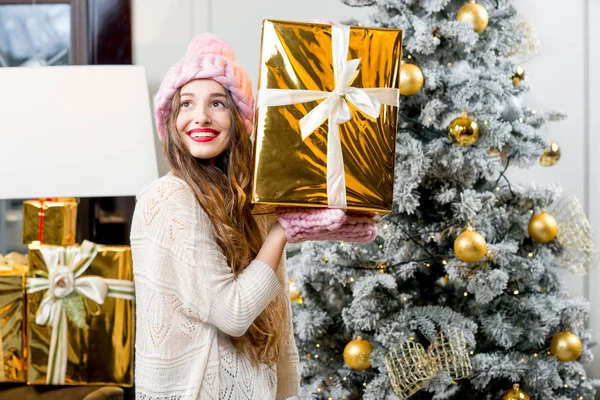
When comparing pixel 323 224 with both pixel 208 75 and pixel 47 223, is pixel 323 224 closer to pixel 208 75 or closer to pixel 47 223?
pixel 208 75

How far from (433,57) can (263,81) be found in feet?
2.78

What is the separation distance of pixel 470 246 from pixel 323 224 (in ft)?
2.30

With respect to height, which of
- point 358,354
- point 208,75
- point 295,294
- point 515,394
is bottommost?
point 515,394

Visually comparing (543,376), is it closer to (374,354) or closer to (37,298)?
(374,354)

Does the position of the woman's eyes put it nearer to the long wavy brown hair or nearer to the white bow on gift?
the long wavy brown hair

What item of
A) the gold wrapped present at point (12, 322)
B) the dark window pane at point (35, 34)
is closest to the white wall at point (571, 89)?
the dark window pane at point (35, 34)

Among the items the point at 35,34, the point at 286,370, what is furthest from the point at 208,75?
the point at 35,34

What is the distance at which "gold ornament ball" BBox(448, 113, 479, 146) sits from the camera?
5.90ft

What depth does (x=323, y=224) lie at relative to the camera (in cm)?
120

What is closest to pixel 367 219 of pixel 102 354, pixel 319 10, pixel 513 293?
pixel 513 293

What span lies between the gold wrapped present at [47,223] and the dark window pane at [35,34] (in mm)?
690

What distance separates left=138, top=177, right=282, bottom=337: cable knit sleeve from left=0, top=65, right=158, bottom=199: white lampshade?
77 centimetres

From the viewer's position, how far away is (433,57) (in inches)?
75.4

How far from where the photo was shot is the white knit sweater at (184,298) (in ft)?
3.99
